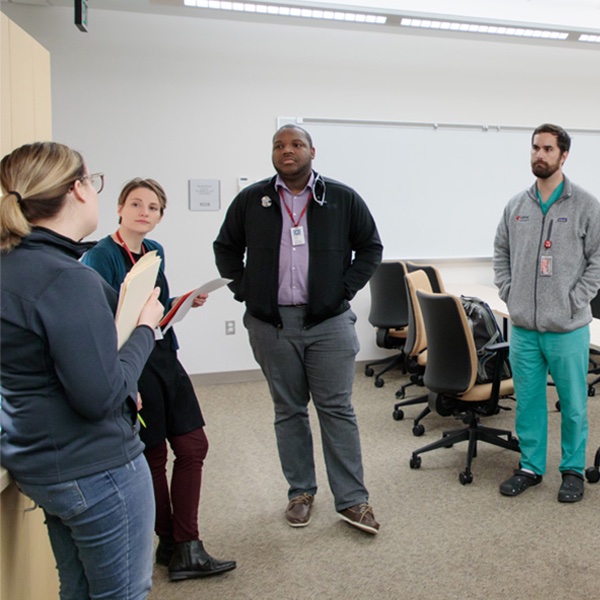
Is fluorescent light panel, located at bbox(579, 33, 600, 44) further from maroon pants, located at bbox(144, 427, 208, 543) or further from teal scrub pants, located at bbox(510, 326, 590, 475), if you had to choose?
maroon pants, located at bbox(144, 427, 208, 543)

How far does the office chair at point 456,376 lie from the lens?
2.84m

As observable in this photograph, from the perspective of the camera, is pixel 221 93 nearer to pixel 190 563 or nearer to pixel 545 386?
pixel 545 386

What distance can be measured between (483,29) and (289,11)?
1381mm

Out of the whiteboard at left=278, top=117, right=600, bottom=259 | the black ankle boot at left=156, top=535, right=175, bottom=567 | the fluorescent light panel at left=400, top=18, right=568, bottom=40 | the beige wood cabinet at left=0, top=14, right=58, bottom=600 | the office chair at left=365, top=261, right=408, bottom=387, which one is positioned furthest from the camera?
the whiteboard at left=278, top=117, right=600, bottom=259

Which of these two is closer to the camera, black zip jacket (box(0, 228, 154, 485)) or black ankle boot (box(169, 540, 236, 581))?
black zip jacket (box(0, 228, 154, 485))

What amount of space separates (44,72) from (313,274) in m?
1.28

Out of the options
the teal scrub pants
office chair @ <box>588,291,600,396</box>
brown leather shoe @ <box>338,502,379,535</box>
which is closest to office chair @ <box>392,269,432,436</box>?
the teal scrub pants

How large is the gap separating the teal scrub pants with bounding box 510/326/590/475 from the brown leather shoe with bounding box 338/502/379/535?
2.79ft

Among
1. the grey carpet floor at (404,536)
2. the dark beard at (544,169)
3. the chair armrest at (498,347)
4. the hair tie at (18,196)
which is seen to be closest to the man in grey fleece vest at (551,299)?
the dark beard at (544,169)

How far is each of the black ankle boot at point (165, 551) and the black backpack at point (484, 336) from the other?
5.26 feet

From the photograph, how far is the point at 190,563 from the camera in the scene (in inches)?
83.1

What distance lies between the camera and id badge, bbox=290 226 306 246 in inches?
90.2

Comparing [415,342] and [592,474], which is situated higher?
[415,342]

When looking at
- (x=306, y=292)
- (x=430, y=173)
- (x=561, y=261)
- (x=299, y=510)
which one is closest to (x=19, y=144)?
(x=306, y=292)
